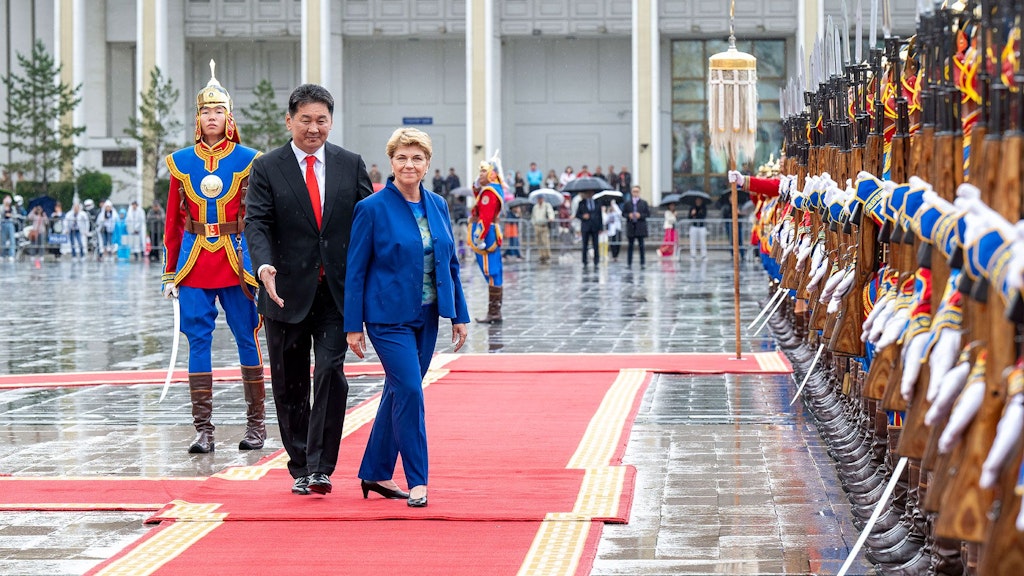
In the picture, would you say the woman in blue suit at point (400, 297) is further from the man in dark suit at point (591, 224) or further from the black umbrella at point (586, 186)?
the black umbrella at point (586, 186)

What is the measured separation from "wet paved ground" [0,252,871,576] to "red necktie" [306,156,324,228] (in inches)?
60.5

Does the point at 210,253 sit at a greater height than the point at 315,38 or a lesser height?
lesser

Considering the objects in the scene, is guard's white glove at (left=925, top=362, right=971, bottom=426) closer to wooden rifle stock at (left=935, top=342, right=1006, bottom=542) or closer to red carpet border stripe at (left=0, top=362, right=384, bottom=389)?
wooden rifle stock at (left=935, top=342, right=1006, bottom=542)

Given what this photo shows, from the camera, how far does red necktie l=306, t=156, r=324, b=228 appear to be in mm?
7531

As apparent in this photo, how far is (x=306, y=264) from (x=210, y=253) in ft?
4.93

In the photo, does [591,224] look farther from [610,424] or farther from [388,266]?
[388,266]

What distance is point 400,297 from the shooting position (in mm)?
6980

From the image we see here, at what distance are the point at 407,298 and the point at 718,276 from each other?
22032 millimetres

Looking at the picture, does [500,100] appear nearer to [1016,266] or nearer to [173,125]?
[173,125]

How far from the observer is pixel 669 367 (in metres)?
12.7

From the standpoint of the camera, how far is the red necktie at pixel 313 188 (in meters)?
7.53

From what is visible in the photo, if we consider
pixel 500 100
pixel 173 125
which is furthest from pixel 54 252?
pixel 500 100

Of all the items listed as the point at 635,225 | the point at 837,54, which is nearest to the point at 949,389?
the point at 837,54

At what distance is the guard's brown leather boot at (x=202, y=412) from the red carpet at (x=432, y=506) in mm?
502
